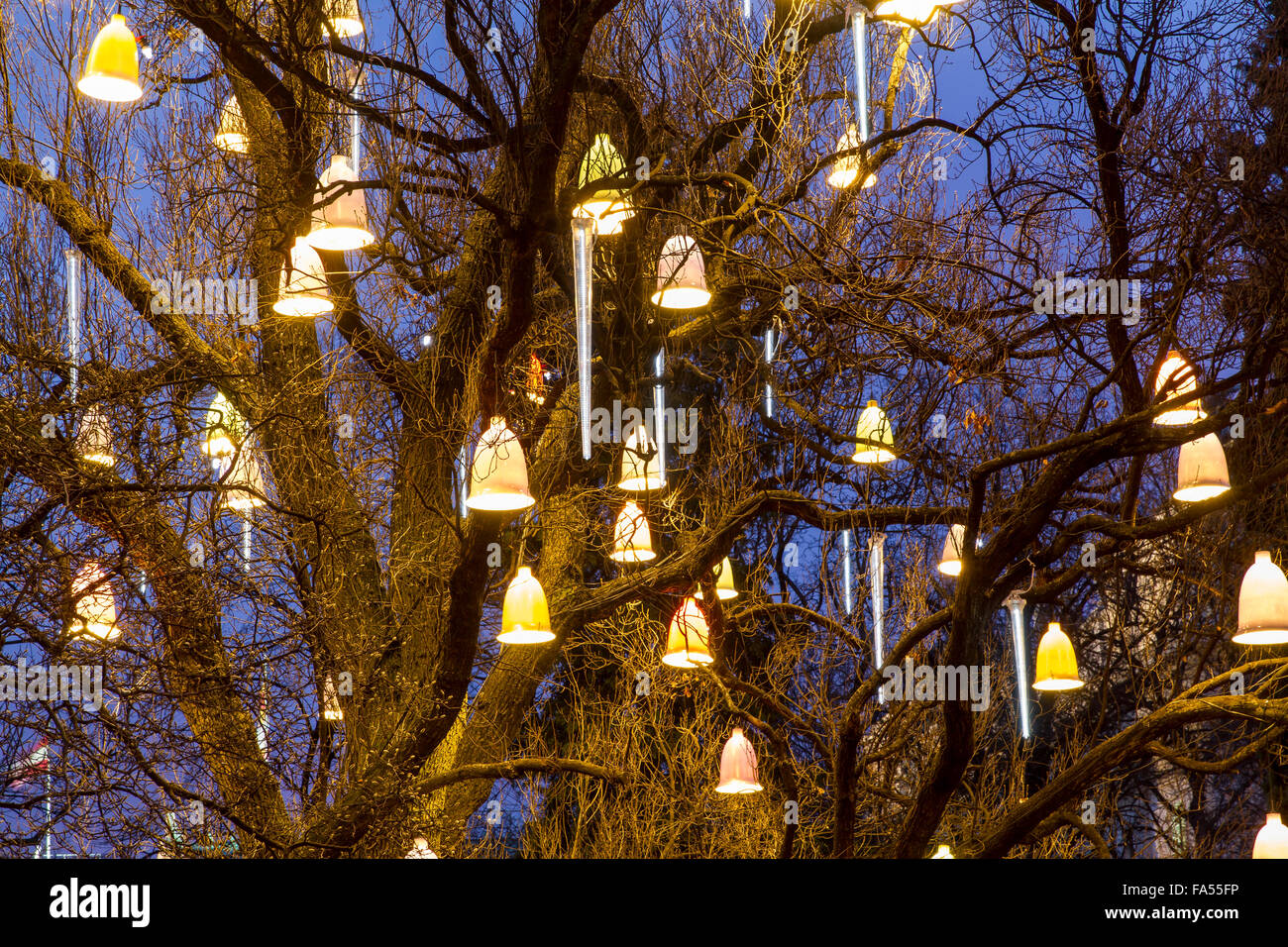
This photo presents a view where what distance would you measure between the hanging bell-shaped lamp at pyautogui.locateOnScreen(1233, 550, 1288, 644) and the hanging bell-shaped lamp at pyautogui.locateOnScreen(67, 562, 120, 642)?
6.18 m

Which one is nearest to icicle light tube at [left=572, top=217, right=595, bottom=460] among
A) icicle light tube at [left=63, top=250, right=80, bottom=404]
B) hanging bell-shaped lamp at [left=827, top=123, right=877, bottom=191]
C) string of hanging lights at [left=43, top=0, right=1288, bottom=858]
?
string of hanging lights at [left=43, top=0, right=1288, bottom=858]

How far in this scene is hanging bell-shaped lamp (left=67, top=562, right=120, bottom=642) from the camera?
7270 millimetres

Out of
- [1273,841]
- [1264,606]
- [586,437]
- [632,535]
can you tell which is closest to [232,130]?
[586,437]

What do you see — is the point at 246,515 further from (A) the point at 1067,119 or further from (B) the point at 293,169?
(A) the point at 1067,119

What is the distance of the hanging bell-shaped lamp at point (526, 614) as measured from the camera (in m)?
7.64

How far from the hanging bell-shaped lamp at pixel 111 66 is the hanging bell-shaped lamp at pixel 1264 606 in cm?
638

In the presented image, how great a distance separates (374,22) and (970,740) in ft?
19.5

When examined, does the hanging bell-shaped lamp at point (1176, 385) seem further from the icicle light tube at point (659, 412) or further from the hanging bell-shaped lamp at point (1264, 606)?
the icicle light tube at point (659, 412)

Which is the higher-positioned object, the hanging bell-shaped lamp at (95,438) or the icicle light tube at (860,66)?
the icicle light tube at (860,66)

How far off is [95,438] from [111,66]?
6.91ft

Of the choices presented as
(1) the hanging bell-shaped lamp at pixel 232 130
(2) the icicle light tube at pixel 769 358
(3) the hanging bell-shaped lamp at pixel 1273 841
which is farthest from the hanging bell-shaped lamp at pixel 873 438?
(1) the hanging bell-shaped lamp at pixel 232 130

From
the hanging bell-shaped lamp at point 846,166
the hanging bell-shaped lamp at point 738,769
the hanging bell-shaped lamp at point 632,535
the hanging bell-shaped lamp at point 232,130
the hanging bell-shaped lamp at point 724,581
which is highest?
the hanging bell-shaped lamp at point 232,130

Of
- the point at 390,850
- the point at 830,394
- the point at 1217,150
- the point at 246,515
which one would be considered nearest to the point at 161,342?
the point at 246,515

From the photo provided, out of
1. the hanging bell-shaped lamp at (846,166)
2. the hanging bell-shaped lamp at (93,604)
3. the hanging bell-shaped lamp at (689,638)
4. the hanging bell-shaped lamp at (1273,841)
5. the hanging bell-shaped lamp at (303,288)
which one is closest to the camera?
the hanging bell-shaped lamp at (93,604)
